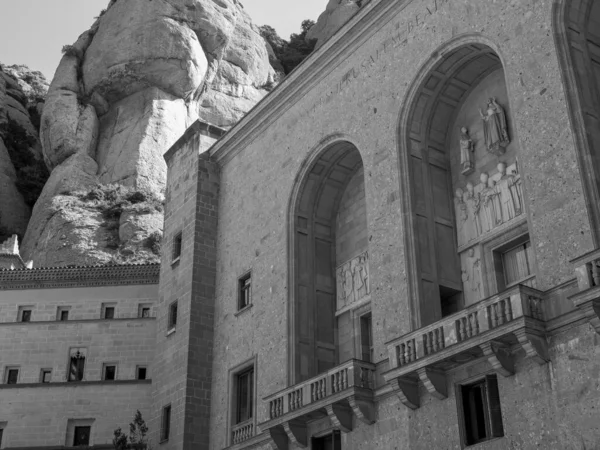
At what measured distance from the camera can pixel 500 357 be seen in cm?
1452

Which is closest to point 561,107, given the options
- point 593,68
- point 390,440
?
point 593,68

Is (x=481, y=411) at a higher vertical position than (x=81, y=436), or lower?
lower

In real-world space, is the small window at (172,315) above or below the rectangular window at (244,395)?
above

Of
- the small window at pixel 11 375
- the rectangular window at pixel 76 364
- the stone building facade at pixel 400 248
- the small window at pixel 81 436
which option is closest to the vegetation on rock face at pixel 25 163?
the small window at pixel 11 375

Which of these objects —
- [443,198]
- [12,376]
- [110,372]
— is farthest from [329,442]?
[12,376]

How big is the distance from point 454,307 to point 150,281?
56.8 ft

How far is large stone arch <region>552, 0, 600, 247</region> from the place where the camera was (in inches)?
573

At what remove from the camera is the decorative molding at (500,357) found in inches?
570

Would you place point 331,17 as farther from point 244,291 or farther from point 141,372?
point 244,291

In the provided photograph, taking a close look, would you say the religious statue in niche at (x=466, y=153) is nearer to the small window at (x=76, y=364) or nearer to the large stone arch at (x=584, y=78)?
the large stone arch at (x=584, y=78)

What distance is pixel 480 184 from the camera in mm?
18812

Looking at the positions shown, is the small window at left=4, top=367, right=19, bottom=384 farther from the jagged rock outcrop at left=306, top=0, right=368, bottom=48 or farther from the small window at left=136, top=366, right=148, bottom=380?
the jagged rock outcrop at left=306, top=0, right=368, bottom=48

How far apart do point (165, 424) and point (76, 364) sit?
7637 mm

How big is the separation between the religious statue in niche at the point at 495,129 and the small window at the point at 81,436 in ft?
59.7
